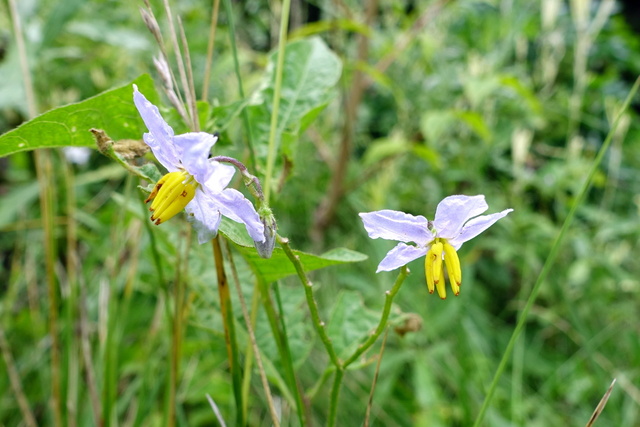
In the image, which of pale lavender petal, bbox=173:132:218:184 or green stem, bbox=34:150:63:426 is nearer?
pale lavender petal, bbox=173:132:218:184

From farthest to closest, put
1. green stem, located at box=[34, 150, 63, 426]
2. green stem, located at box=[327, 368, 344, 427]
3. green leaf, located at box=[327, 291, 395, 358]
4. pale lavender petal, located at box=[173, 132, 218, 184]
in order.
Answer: green stem, located at box=[34, 150, 63, 426]
green leaf, located at box=[327, 291, 395, 358]
green stem, located at box=[327, 368, 344, 427]
pale lavender petal, located at box=[173, 132, 218, 184]

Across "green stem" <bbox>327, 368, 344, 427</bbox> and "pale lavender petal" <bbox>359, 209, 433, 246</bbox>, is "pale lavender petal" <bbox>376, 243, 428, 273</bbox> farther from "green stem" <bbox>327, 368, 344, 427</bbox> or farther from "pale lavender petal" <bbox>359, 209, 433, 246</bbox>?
"green stem" <bbox>327, 368, 344, 427</bbox>

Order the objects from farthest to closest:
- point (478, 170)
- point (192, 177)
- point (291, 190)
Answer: point (291, 190) < point (478, 170) < point (192, 177)

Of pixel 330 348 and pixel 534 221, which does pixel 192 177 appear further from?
pixel 534 221

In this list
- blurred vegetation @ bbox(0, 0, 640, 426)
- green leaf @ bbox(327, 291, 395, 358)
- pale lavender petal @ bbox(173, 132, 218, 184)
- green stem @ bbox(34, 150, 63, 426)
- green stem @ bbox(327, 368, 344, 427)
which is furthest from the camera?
blurred vegetation @ bbox(0, 0, 640, 426)

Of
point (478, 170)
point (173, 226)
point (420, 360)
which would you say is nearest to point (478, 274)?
point (478, 170)

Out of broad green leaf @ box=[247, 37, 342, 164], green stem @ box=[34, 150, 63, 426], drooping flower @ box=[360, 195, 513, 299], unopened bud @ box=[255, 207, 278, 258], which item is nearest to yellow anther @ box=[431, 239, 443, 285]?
drooping flower @ box=[360, 195, 513, 299]

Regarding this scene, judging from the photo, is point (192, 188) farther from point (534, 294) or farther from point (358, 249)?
point (358, 249)

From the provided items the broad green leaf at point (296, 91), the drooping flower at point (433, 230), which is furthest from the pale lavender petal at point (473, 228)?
the broad green leaf at point (296, 91)
